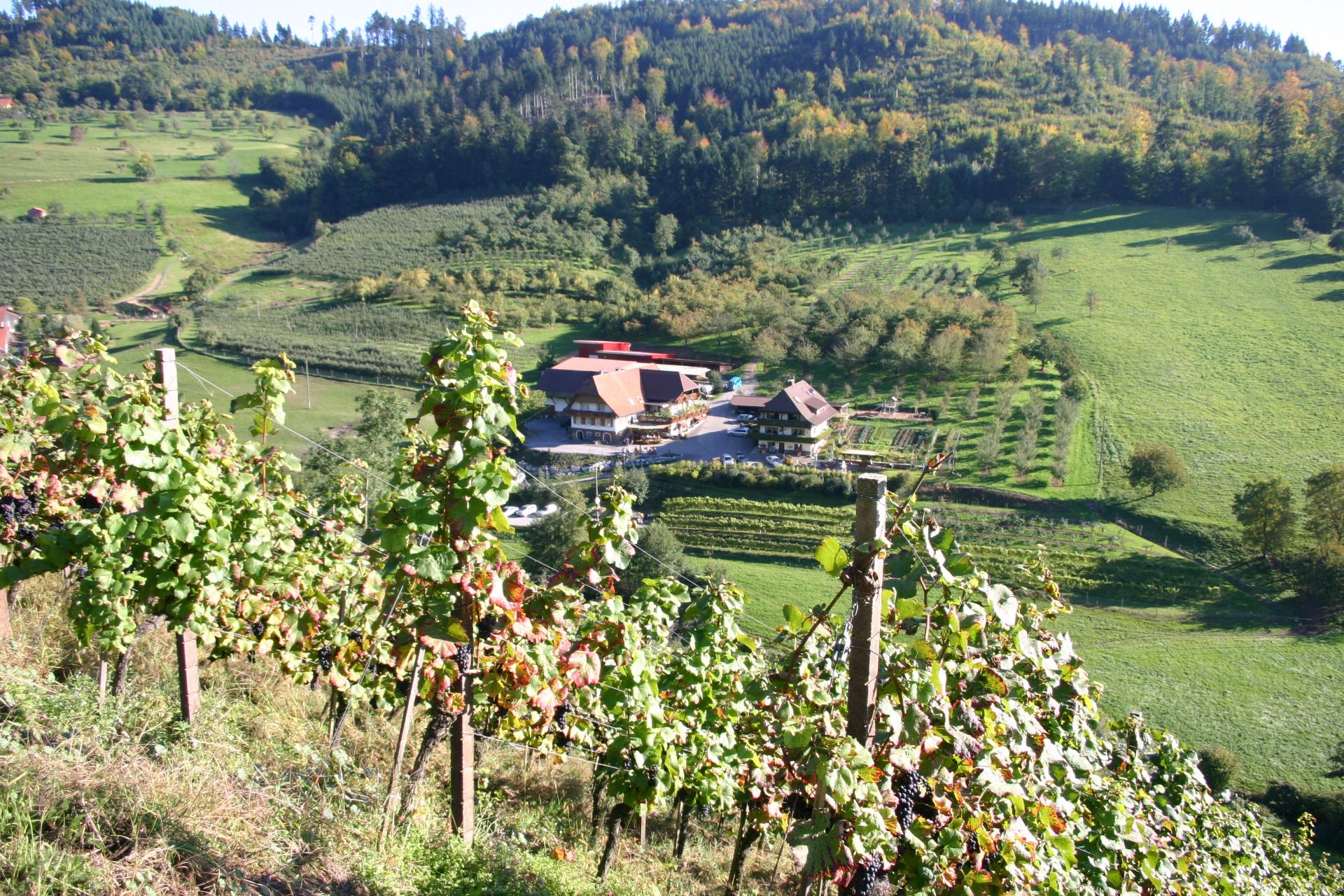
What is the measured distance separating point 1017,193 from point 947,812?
65.7 metres

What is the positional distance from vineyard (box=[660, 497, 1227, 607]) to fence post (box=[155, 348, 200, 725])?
1843 centimetres

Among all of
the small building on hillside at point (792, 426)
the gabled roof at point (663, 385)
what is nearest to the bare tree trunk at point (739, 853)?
the small building on hillside at point (792, 426)

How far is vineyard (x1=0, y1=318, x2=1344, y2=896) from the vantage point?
8.74 feet

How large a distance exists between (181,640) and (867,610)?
371cm

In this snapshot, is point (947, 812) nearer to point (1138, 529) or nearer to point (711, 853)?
point (711, 853)

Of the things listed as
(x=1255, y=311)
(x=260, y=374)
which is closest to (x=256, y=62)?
(x=1255, y=311)

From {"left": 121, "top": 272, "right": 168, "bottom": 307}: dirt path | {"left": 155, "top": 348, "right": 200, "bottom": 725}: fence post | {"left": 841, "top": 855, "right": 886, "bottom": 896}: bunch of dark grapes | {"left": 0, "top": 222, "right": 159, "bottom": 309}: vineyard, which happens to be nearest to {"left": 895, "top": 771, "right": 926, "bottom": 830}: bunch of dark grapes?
{"left": 841, "top": 855, "right": 886, "bottom": 896}: bunch of dark grapes

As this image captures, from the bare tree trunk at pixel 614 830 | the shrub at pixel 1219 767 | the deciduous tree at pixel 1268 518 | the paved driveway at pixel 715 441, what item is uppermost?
the bare tree trunk at pixel 614 830

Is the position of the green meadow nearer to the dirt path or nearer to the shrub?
the shrub

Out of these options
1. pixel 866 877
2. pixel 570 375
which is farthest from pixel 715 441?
pixel 866 877

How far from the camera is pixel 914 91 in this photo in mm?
80875

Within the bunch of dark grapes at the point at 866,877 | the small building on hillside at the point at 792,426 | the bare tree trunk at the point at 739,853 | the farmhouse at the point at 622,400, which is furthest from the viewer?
the farmhouse at the point at 622,400

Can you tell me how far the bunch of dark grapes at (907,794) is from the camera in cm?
268

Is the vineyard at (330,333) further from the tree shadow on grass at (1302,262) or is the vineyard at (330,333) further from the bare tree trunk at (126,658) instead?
the tree shadow on grass at (1302,262)
